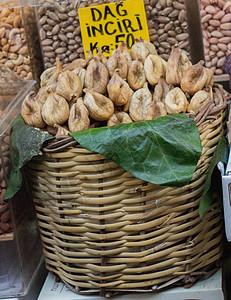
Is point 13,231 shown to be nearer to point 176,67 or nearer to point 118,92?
point 118,92

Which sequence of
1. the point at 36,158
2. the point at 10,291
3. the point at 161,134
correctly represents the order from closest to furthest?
the point at 161,134 < the point at 36,158 < the point at 10,291

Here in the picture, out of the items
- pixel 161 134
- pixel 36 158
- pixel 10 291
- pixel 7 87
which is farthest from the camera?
pixel 7 87

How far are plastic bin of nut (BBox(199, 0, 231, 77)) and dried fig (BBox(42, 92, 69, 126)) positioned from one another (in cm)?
52

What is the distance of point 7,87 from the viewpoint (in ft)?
4.55

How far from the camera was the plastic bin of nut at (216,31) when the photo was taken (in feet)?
4.63

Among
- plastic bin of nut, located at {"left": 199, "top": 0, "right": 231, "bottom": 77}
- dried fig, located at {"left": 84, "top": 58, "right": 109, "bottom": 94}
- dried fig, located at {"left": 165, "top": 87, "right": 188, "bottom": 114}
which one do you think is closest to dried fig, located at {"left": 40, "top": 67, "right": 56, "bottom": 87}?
dried fig, located at {"left": 84, "top": 58, "right": 109, "bottom": 94}

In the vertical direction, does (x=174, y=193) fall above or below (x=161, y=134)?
below

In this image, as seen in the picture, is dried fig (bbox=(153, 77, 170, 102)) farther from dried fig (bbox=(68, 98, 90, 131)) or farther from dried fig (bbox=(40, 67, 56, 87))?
dried fig (bbox=(40, 67, 56, 87))

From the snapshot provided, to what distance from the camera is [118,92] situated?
117cm

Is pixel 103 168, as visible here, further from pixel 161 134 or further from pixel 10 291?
pixel 10 291

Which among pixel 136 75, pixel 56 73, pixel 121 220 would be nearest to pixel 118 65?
pixel 136 75

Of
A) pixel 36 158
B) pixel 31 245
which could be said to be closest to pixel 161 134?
pixel 36 158

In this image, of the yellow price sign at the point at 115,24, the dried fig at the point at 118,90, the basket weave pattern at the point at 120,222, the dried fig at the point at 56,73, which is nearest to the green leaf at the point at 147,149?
the basket weave pattern at the point at 120,222

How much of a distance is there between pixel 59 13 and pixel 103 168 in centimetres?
61
